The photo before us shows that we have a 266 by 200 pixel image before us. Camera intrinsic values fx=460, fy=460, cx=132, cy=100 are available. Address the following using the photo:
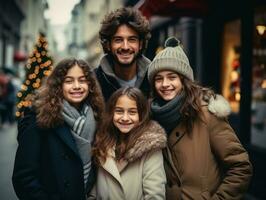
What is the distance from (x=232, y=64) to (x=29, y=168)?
6.87 meters

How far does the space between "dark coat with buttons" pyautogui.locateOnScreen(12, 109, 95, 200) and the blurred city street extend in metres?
4.44

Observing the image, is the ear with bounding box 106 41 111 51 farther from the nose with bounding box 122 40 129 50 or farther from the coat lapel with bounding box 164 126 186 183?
the coat lapel with bounding box 164 126 186 183

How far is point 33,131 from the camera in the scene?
11.1 feet

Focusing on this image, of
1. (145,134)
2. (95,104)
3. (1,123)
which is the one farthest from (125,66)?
(1,123)

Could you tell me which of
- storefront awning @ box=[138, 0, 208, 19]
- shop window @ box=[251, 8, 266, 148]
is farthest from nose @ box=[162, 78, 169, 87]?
storefront awning @ box=[138, 0, 208, 19]

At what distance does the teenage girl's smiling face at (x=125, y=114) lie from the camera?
357 centimetres

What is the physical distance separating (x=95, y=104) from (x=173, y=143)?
73cm

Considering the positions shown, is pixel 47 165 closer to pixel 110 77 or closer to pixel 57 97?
pixel 57 97

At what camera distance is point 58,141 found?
344cm

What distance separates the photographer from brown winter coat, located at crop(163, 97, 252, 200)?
11.1ft

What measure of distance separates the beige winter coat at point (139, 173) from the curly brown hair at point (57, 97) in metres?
0.49

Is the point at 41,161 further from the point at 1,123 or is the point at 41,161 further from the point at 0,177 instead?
the point at 1,123

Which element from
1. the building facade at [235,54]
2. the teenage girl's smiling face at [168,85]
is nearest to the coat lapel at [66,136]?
the teenage girl's smiling face at [168,85]

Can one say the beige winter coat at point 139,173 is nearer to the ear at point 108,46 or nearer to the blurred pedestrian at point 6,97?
the ear at point 108,46
